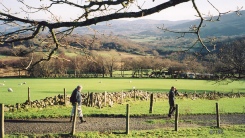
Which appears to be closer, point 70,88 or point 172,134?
point 172,134

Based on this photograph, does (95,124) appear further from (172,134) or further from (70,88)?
(70,88)

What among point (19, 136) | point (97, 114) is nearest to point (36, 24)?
point (19, 136)

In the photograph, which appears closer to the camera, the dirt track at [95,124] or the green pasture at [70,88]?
the dirt track at [95,124]

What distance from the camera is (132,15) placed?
4773mm

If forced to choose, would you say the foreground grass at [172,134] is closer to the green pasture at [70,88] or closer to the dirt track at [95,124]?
the dirt track at [95,124]

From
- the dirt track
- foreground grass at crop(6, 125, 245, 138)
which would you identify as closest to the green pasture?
the dirt track

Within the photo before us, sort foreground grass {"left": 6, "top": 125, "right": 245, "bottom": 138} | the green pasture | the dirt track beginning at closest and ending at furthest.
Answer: foreground grass {"left": 6, "top": 125, "right": 245, "bottom": 138} → the dirt track → the green pasture

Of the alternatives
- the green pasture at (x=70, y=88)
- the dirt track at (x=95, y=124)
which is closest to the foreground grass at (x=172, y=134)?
the dirt track at (x=95, y=124)

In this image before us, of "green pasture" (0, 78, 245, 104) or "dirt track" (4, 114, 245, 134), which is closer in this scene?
"dirt track" (4, 114, 245, 134)

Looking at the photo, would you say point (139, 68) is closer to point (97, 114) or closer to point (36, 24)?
point (97, 114)

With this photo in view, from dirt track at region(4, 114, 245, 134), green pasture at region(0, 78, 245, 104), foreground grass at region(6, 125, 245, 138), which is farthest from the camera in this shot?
green pasture at region(0, 78, 245, 104)

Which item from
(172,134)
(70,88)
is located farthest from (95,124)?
(70,88)

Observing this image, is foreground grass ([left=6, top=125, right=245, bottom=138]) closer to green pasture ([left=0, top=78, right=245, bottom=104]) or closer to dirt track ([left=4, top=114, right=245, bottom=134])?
dirt track ([left=4, top=114, right=245, bottom=134])

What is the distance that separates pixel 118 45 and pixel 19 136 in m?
146
